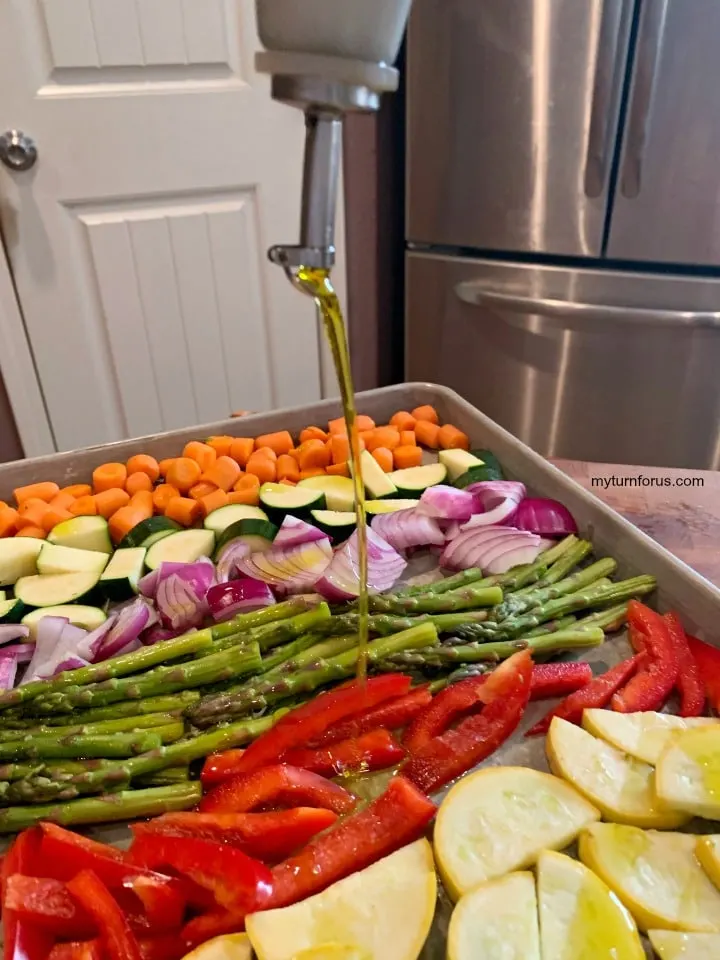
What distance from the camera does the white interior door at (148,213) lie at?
8.41 feet

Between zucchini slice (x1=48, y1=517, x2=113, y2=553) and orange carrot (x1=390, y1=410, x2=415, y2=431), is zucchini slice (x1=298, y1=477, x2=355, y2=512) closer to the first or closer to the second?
orange carrot (x1=390, y1=410, x2=415, y2=431)

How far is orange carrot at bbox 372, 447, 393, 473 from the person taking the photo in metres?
2.02

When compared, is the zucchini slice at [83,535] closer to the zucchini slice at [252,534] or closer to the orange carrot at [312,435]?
the zucchini slice at [252,534]

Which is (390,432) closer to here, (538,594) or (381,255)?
(538,594)

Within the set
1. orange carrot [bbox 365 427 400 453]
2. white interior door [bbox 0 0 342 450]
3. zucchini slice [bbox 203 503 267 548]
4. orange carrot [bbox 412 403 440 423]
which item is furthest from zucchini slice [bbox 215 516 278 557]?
white interior door [bbox 0 0 342 450]

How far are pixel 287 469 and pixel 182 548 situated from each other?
41cm

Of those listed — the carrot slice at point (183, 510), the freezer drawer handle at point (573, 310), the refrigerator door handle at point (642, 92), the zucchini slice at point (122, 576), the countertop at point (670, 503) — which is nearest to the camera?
the zucchini slice at point (122, 576)

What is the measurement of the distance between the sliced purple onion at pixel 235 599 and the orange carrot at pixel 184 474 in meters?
0.46

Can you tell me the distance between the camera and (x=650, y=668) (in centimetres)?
136

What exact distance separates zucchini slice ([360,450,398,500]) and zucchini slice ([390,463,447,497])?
2 cm

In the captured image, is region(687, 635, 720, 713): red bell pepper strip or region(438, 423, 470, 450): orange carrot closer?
region(687, 635, 720, 713): red bell pepper strip

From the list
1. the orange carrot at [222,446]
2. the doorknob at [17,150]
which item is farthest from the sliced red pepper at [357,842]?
the doorknob at [17,150]

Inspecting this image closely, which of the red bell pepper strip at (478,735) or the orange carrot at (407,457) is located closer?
the red bell pepper strip at (478,735)

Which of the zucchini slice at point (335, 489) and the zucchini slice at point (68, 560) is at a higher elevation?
the zucchini slice at point (68, 560)
